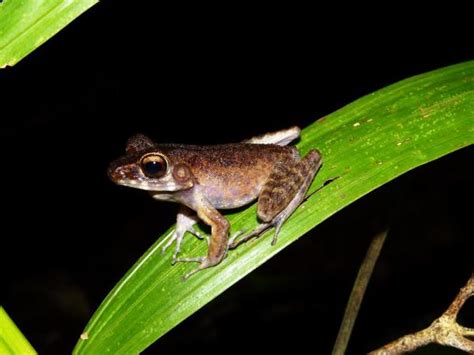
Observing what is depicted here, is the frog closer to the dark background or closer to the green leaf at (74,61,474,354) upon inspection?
the green leaf at (74,61,474,354)

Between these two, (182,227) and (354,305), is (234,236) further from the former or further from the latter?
(354,305)

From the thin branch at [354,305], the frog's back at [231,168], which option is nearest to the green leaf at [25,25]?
the frog's back at [231,168]

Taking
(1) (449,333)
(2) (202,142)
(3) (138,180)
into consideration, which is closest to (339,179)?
(1) (449,333)

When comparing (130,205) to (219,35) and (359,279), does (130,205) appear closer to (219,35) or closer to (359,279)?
(219,35)

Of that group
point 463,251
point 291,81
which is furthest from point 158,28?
point 463,251

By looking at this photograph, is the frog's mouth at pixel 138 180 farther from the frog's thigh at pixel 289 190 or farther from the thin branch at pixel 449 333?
the thin branch at pixel 449 333
